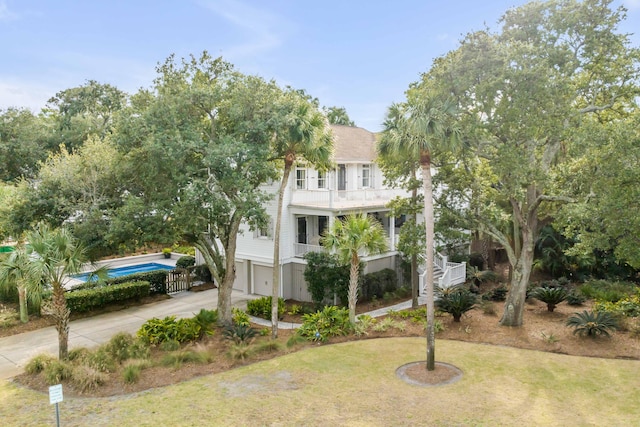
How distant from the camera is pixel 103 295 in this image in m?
21.2

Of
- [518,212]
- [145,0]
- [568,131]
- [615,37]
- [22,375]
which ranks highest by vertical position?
[145,0]

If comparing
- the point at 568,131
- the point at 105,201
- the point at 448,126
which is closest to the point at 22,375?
the point at 105,201

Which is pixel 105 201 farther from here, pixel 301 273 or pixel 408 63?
pixel 408 63

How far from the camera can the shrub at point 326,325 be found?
1595 cm

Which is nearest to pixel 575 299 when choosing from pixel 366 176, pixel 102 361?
pixel 366 176

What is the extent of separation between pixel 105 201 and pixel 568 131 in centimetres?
1659

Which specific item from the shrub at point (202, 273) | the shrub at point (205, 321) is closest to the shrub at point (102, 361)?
the shrub at point (205, 321)

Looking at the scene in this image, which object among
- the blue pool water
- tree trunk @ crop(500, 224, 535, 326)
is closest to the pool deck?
the blue pool water

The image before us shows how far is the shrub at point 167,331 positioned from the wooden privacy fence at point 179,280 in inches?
378

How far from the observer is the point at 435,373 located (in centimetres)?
1247

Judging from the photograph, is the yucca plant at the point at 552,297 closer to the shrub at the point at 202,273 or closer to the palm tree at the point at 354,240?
the palm tree at the point at 354,240

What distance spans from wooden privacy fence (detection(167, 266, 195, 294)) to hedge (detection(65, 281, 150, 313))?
80.6 inches

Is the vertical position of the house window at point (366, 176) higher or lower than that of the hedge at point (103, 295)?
higher

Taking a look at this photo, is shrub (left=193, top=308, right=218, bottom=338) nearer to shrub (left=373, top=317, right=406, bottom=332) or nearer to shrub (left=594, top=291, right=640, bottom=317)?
shrub (left=373, top=317, right=406, bottom=332)
